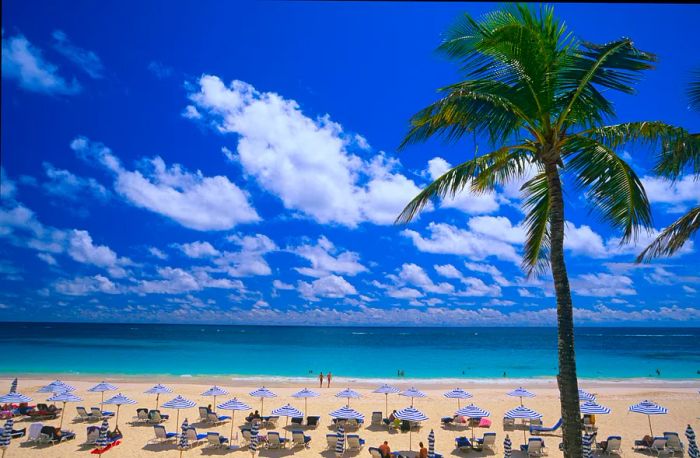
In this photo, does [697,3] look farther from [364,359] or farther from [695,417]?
[364,359]

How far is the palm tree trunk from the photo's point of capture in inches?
245

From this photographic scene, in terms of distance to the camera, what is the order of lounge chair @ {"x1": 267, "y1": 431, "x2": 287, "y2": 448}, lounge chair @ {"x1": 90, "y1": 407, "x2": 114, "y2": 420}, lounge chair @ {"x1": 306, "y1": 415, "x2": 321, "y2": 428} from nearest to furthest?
lounge chair @ {"x1": 267, "y1": 431, "x2": 287, "y2": 448}
lounge chair @ {"x1": 306, "y1": 415, "x2": 321, "y2": 428}
lounge chair @ {"x1": 90, "y1": 407, "x2": 114, "y2": 420}

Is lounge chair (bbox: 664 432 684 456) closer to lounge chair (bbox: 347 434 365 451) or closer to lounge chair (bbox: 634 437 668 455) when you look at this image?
lounge chair (bbox: 634 437 668 455)

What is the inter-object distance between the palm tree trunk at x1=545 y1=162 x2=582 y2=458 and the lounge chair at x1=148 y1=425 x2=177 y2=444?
13008 millimetres

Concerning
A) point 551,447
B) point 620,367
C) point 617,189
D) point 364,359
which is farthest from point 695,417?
point 364,359

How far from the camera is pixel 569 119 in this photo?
22.9 ft

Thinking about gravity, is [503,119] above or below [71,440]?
above

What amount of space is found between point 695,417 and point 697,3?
24.2m

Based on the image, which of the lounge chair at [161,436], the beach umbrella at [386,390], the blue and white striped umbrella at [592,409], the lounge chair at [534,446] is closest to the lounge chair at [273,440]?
the lounge chair at [161,436]

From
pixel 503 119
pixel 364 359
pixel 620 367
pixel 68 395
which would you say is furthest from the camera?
pixel 364 359

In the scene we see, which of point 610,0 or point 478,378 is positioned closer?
point 610,0

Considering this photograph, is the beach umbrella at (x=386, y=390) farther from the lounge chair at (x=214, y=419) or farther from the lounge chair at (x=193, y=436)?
the lounge chair at (x=193, y=436)

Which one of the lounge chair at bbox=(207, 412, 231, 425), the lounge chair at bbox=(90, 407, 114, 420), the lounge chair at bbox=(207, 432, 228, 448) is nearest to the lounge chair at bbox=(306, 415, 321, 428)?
the lounge chair at bbox=(207, 412, 231, 425)

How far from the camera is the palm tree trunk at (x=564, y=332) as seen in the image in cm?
621
